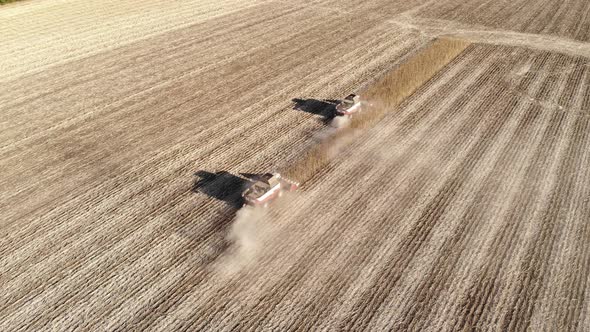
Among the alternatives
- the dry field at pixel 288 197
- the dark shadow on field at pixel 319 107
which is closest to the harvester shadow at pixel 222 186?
the dry field at pixel 288 197

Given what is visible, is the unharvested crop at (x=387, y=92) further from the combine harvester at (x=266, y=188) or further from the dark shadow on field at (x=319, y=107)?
the dark shadow on field at (x=319, y=107)

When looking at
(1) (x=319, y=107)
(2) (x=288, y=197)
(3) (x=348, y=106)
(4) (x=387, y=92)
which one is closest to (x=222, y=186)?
(2) (x=288, y=197)

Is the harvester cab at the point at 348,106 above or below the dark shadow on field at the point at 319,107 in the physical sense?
above

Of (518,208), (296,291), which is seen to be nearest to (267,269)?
(296,291)

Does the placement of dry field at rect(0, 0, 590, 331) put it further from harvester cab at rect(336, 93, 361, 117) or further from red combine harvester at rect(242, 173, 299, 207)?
harvester cab at rect(336, 93, 361, 117)

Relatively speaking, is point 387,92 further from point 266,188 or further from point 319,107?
point 266,188

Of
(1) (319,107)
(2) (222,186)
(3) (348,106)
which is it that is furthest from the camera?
(1) (319,107)

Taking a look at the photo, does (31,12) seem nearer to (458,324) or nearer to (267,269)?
(267,269)

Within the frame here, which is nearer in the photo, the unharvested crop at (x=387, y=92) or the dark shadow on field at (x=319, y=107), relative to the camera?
the unharvested crop at (x=387, y=92)
